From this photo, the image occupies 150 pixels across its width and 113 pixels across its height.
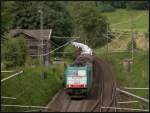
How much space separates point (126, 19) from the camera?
277 feet

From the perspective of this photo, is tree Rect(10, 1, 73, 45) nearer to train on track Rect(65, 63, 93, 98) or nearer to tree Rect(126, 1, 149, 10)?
tree Rect(126, 1, 149, 10)

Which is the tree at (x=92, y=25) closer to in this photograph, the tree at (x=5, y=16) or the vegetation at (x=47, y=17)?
the vegetation at (x=47, y=17)

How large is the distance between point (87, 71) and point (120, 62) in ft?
87.0

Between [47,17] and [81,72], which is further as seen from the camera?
[47,17]

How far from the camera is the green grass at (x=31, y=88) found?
119 ft

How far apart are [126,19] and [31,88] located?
4627 centimetres

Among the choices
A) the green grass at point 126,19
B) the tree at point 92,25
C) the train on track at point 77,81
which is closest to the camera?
the train on track at point 77,81

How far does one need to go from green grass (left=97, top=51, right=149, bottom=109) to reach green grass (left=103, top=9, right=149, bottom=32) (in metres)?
6.86

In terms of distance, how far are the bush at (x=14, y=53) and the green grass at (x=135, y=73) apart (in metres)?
9.58

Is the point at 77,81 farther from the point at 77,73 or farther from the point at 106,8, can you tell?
the point at 106,8

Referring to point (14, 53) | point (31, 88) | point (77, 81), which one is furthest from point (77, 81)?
point (14, 53)

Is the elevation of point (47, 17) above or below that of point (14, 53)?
above

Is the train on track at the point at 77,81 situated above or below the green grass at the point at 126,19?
below

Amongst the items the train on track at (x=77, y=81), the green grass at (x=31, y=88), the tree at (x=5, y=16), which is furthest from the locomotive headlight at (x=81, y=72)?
the tree at (x=5, y=16)
